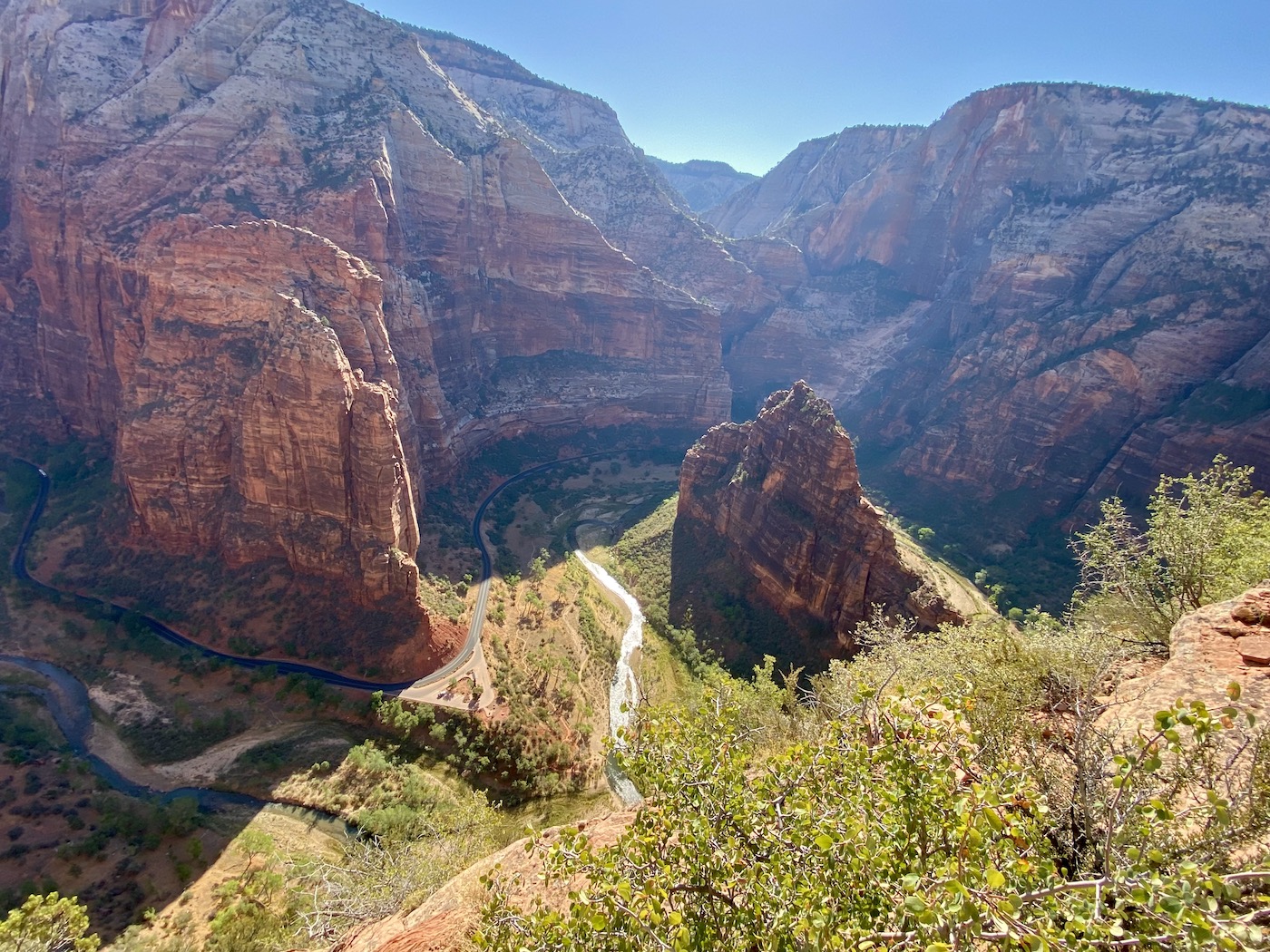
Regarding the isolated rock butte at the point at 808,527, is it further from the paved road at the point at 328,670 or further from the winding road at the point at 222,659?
the paved road at the point at 328,670

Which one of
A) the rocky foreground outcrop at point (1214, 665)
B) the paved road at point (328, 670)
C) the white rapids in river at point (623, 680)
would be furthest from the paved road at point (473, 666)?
the rocky foreground outcrop at point (1214, 665)

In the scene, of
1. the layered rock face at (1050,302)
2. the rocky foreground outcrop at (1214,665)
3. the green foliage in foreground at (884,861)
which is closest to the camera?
the green foliage in foreground at (884,861)

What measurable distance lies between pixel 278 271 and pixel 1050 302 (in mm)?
100209

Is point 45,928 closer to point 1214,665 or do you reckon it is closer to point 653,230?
point 1214,665

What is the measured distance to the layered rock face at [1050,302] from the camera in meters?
63.9

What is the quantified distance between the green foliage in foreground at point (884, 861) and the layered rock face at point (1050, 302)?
2698 inches

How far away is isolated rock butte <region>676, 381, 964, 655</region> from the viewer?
42.1m

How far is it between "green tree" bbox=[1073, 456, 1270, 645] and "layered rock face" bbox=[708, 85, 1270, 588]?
45950 mm

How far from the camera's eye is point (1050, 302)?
8481 centimetres

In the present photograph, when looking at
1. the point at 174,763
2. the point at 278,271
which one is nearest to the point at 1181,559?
the point at 174,763

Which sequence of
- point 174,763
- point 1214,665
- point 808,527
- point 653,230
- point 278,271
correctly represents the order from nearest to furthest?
point 1214,665, point 174,763, point 278,271, point 808,527, point 653,230

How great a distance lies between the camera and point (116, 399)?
5409 cm

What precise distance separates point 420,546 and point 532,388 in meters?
44.2

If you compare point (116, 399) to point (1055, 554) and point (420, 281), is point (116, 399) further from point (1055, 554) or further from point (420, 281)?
point (1055, 554)
